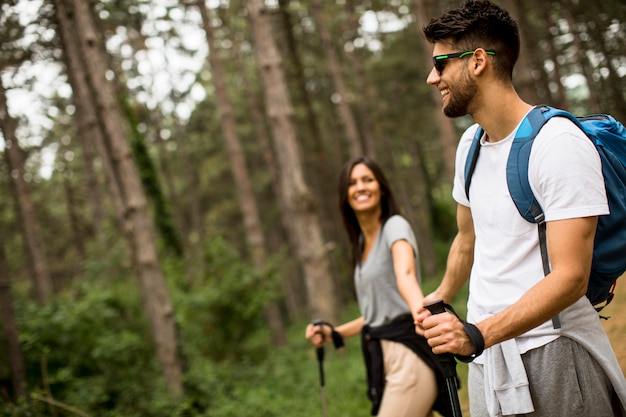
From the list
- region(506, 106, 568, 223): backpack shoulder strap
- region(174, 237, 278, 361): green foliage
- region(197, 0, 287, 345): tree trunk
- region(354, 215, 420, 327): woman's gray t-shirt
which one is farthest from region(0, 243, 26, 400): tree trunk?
region(197, 0, 287, 345): tree trunk

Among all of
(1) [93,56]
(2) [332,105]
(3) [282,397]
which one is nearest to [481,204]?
(1) [93,56]

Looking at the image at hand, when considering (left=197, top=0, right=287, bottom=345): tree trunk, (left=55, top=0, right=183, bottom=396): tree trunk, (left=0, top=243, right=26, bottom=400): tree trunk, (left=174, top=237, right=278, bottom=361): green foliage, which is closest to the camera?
(left=0, top=243, right=26, bottom=400): tree trunk

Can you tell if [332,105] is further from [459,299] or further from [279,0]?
[459,299]

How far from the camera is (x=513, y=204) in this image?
7.38ft

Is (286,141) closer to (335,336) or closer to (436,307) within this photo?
(335,336)

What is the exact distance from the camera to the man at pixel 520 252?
199 cm

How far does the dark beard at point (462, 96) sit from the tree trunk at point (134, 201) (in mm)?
6108

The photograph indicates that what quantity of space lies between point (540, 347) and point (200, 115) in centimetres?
2556

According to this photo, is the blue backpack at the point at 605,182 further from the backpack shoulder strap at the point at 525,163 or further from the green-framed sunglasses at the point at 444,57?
the green-framed sunglasses at the point at 444,57

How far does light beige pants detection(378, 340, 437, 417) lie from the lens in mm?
3525

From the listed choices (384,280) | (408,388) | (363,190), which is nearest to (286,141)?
(363,190)

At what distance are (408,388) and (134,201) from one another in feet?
17.5

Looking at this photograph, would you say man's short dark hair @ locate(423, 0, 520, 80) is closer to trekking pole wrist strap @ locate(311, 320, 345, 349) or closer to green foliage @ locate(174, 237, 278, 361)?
trekking pole wrist strap @ locate(311, 320, 345, 349)

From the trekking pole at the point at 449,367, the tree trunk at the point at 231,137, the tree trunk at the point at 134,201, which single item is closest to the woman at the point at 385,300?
the trekking pole at the point at 449,367
